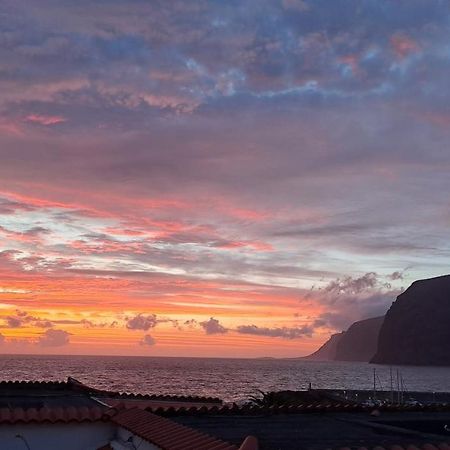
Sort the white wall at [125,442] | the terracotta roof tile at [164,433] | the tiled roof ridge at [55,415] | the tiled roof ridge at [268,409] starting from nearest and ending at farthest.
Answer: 1. the terracotta roof tile at [164,433]
2. the white wall at [125,442]
3. the tiled roof ridge at [55,415]
4. the tiled roof ridge at [268,409]

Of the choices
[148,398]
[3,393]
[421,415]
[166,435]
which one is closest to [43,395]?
[3,393]

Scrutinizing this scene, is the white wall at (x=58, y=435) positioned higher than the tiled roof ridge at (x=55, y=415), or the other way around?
the tiled roof ridge at (x=55, y=415)

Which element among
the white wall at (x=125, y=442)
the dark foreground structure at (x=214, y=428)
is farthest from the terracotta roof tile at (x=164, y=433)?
the white wall at (x=125, y=442)

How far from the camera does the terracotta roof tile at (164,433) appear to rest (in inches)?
340

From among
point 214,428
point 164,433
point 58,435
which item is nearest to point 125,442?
point 58,435

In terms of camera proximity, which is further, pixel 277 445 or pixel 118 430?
pixel 118 430

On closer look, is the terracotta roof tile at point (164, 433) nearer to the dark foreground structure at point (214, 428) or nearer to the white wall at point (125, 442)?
the dark foreground structure at point (214, 428)

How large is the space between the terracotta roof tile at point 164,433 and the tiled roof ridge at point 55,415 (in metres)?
0.31

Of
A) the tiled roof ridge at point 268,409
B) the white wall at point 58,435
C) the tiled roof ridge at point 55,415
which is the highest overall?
the tiled roof ridge at point 55,415

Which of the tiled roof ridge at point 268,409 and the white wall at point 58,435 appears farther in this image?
the tiled roof ridge at point 268,409

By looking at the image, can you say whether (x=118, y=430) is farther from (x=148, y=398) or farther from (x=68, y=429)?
(x=148, y=398)

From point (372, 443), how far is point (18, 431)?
6286 mm

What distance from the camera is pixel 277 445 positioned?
9.73 metres

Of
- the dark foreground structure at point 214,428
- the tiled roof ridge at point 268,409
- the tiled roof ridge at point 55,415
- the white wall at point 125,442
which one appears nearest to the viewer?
the dark foreground structure at point 214,428
